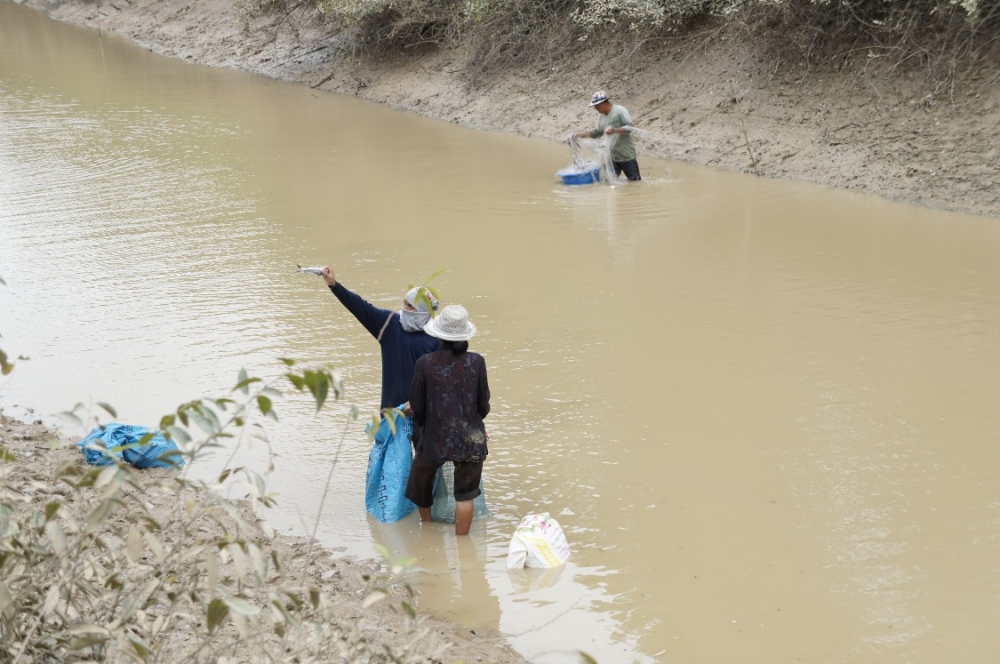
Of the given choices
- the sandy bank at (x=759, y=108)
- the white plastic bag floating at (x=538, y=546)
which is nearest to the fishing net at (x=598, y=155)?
the sandy bank at (x=759, y=108)

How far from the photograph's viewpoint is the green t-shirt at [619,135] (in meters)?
13.6

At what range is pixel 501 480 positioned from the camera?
6.76m

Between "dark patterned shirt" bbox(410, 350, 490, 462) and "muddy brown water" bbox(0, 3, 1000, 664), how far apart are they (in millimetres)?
603

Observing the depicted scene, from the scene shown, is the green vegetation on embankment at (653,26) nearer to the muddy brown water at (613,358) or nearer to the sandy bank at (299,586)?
the muddy brown water at (613,358)

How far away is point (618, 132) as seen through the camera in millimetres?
13664

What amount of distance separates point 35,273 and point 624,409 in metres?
6.69

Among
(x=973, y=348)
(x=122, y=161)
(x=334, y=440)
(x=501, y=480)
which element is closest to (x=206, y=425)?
(x=501, y=480)

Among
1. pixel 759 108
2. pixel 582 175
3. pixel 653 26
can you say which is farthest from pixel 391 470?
pixel 653 26

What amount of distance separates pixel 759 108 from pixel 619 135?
250 cm

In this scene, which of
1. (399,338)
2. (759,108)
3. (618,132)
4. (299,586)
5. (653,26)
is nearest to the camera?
(299,586)

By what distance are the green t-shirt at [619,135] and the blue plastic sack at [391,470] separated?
8110 mm

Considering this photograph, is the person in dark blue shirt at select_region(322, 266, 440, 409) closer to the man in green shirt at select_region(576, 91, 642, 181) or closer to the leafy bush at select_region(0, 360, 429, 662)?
the leafy bush at select_region(0, 360, 429, 662)

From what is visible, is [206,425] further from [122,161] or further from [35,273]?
[122,161]

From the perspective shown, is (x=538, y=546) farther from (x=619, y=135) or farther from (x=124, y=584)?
(x=619, y=135)
